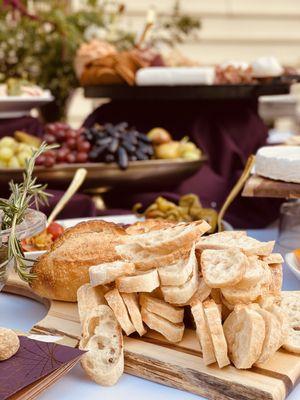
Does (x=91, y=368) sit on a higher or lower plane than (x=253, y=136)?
higher

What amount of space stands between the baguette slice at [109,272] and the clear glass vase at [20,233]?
153mm

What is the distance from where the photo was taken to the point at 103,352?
837 mm

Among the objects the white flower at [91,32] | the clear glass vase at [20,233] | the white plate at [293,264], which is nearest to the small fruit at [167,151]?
the white plate at [293,264]

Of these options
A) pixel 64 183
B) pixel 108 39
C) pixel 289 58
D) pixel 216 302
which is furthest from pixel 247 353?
pixel 289 58

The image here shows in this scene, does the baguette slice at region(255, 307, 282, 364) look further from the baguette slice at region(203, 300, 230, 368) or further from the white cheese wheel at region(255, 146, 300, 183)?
the white cheese wheel at region(255, 146, 300, 183)

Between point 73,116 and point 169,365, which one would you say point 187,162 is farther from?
point 73,116

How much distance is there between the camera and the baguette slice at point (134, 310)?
34.4 inches

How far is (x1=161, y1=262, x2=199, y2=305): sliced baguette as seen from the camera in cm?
85

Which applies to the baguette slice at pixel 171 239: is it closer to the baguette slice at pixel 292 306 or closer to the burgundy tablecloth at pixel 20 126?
the baguette slice at pixel 292 306

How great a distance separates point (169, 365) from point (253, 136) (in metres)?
1.84

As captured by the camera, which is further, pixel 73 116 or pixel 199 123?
pixel 73 116

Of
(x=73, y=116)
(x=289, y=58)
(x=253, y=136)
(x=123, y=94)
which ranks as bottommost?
(x=73, y=116)

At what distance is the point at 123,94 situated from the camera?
2.46 metres

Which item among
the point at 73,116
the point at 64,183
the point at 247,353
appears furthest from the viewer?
the point at 73,116
